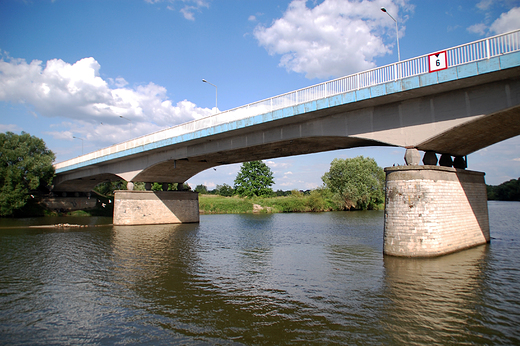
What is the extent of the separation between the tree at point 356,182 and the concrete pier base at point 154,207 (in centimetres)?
3289

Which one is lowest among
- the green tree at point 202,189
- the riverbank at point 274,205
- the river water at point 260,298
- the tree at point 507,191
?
the river water at point 260,298

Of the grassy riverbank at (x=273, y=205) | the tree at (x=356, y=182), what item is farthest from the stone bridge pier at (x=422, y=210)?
the grassy riverbank at (x=273, y=205)

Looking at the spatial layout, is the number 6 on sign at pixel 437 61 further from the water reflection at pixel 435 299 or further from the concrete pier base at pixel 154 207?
the concrete pier base at pixel 154 207

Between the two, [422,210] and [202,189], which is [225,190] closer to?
[202,189]

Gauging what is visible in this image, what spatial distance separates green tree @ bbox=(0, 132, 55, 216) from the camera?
43.0 m

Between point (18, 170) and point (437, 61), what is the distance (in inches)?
1966

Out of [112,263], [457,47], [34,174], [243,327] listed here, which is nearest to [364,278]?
[243,327]

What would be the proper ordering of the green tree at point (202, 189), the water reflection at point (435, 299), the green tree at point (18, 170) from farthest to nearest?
the green tree at point (202, 189), the green tree at point (18, 170), the water reflection at point (435, 299)

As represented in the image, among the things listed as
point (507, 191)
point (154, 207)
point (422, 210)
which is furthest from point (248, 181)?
point (507, 191)

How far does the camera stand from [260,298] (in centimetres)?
1004

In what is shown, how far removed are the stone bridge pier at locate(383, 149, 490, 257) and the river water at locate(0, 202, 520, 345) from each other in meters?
0.93

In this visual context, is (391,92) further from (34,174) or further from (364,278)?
(34,174)

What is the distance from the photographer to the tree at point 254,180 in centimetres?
8612

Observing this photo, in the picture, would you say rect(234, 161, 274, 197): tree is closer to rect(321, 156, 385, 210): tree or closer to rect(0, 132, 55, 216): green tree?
rect(321, 156, 385, 210): tree
